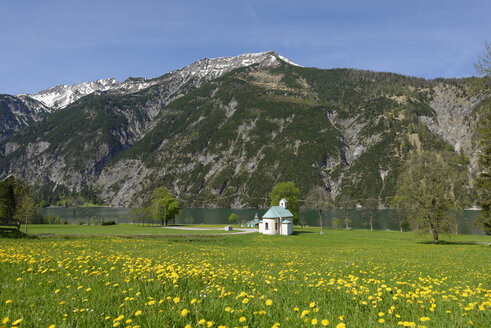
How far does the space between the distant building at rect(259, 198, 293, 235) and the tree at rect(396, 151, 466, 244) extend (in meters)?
32.0

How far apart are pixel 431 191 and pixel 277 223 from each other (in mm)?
39752

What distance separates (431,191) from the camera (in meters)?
49.8

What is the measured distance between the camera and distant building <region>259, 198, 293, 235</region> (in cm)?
7712

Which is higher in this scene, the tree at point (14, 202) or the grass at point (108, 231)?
the tree at point (14, 202)

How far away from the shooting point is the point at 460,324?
457 cm

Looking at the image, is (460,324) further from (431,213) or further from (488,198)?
(431,213)

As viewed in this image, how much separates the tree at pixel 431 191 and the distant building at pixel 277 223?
105 ft

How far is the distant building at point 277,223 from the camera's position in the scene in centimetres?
7712

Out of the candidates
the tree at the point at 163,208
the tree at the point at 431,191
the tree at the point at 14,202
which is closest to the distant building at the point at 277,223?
the tree at the point at 431,191

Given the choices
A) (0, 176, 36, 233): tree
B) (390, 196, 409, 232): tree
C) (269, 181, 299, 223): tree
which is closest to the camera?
(390, 196, 409, 232): tree

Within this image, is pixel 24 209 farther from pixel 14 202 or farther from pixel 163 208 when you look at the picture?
pixel 163 208

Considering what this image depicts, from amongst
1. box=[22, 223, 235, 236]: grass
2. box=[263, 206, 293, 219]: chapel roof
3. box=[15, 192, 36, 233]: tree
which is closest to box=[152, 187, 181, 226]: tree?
box=[22, 223, 235, 236]: grass

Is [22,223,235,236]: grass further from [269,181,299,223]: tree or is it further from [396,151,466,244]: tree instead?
[396,151,466,244]: tree

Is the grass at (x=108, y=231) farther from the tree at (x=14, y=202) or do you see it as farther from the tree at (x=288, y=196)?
the tree at (x=288, y=196)
